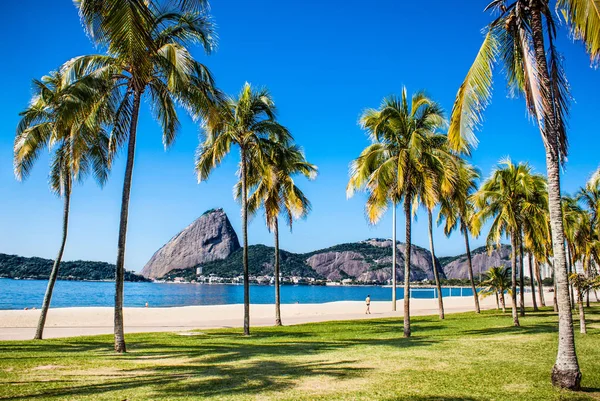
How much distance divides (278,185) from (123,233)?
9351 millimetres

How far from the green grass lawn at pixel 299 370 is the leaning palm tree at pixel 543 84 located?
3.56 ft

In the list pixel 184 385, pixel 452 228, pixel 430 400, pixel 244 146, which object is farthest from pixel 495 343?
pixel 452 228

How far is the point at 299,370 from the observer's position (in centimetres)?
875

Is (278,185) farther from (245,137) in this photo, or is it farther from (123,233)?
(123,233)

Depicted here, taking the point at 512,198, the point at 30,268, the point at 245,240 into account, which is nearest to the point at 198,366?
the point at 245,240

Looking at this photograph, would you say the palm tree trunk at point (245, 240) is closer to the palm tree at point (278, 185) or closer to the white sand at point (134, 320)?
the palm tree at point (278, 185)

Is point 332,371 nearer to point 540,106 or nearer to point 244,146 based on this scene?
point 540,106

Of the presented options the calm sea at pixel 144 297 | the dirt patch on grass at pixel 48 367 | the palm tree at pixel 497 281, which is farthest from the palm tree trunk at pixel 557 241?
the calm sea at pixel 144 297

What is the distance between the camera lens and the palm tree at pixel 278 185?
1862 centimetres

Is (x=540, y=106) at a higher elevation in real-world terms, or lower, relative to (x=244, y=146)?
lower

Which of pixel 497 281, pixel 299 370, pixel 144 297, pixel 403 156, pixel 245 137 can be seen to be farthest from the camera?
pixel 144 297

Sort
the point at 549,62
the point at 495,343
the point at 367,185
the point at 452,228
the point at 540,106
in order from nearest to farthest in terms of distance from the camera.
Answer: the point at 540,106 → the point at 549,62 → the point at 495,343 → the point at 367,185 → the point at 452,228

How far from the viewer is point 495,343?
12.6m

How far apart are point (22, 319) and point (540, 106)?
28.4 m
